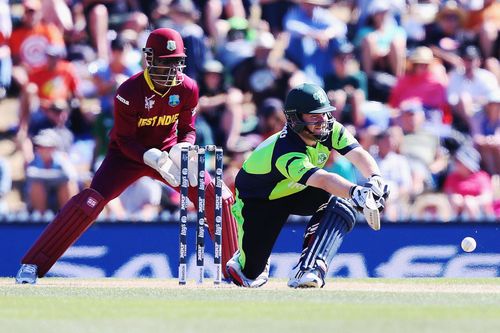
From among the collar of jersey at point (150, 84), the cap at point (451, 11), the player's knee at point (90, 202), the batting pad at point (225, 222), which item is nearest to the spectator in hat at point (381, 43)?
the cap at point (451, 11)

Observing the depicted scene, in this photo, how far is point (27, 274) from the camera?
10562 mm

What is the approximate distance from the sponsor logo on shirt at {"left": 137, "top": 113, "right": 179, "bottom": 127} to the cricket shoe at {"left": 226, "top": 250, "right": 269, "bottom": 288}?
1.32 m

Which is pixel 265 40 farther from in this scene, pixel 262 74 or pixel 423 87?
pixel 423 87

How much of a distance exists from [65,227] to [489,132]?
657 cm

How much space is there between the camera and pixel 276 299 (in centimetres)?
886

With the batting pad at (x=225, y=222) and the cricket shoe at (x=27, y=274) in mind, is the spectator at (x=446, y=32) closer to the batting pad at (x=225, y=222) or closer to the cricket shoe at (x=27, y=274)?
the batting pad at (x=225, y=222)

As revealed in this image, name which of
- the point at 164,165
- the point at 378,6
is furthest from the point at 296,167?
the point at 378,6

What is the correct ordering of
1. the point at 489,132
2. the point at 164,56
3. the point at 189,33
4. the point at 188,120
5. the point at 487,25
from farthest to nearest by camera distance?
the point at 487,25 < the point at 189,33 < the point at 489,132 < the point at 188,120 < the point at 164,56

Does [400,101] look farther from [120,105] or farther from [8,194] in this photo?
[120,105]

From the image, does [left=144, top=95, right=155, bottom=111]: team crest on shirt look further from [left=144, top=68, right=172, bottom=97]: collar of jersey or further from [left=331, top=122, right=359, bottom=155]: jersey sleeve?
[left=331, top=122, right=359, bottom=155]: jersey sleeve

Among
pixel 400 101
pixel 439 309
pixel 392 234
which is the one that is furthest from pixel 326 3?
pixel 439 309

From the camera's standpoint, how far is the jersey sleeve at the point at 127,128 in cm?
1059

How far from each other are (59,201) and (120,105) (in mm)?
4082

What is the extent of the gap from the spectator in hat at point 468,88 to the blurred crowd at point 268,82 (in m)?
0.02
